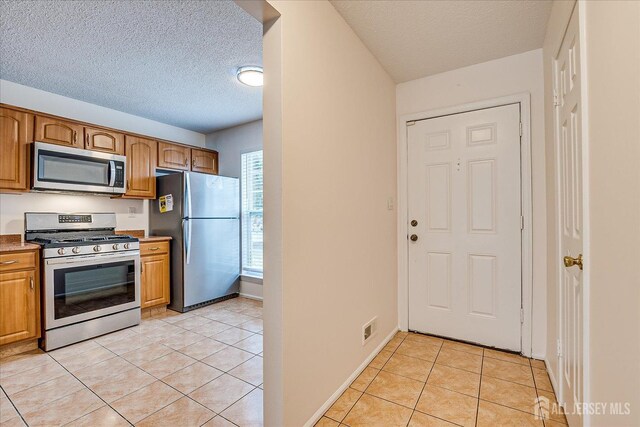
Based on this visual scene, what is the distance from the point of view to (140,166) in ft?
12.0

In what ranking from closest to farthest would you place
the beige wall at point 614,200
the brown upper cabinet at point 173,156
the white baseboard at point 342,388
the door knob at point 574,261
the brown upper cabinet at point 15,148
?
1. the beige wall at point 614,200
2. the door knob at point 574,261
3. the white baseboard at point 342,388
4. the brown upper cabinet at point 15,148
5. the brown upper cabinet at point 173,156

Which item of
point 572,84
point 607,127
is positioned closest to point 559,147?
point 572,84

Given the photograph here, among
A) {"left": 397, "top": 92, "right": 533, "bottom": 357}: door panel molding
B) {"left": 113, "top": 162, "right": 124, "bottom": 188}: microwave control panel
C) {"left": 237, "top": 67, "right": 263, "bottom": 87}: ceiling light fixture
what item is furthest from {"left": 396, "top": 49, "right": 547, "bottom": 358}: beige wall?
{"left": 113, "top": 162, "right": 124, "bottom": 188}: microwave control panel

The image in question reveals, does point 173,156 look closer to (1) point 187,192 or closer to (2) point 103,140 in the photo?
(1) point 187,192

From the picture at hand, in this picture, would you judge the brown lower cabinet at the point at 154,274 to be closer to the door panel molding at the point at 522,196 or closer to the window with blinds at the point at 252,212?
the window with blinds at the point at 252,212

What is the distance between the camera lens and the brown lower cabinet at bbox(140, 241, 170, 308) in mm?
3465

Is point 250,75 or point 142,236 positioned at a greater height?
point 250,75

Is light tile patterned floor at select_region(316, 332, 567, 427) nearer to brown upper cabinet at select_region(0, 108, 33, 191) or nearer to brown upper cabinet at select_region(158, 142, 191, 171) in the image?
brown upper cabinet at select_region(0, 108, 33, 191)

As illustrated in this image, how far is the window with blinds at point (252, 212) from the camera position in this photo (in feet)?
14.0

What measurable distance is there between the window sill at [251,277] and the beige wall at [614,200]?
356 cm

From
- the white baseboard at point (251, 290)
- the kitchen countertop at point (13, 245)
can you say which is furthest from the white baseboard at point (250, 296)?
the kitchen countertop at point (13, 245)

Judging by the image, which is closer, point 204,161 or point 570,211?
point 570,211

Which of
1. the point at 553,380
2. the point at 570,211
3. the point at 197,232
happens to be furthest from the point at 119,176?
the point at 553,380

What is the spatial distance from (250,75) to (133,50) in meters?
0.94
